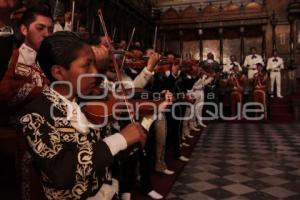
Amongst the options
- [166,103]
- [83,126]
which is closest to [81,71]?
[83,126]

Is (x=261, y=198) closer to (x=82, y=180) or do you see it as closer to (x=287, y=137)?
(x=82, y=180)

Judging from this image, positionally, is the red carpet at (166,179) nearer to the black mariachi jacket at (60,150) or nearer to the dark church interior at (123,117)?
the dark church interior at (123,117)

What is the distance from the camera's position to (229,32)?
17094 millimetres

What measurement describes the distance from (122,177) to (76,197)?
199 centimetres

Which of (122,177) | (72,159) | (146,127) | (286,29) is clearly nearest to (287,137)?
(122,177)

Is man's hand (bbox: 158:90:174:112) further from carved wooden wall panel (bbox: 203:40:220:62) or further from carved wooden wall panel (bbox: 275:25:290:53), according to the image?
carved wooden wall panel (bbox: 203:40:220:62)

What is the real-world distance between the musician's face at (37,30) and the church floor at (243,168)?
2.64 m

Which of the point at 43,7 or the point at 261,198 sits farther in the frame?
the point at 261,198

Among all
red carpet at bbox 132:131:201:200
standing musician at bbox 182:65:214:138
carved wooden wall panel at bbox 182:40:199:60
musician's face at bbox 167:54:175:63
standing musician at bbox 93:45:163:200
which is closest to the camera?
standing musician at bbox 93:45:163:200

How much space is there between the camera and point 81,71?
162cm

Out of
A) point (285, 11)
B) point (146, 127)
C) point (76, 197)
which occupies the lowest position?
point (76, 197)

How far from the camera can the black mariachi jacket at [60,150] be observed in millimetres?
1390

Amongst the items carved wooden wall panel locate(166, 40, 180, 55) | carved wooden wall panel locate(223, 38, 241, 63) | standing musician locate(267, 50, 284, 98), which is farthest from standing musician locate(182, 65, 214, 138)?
carved wooden wall panel locate(166, 40, 180, 55)

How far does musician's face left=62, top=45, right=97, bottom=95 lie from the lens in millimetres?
1604
